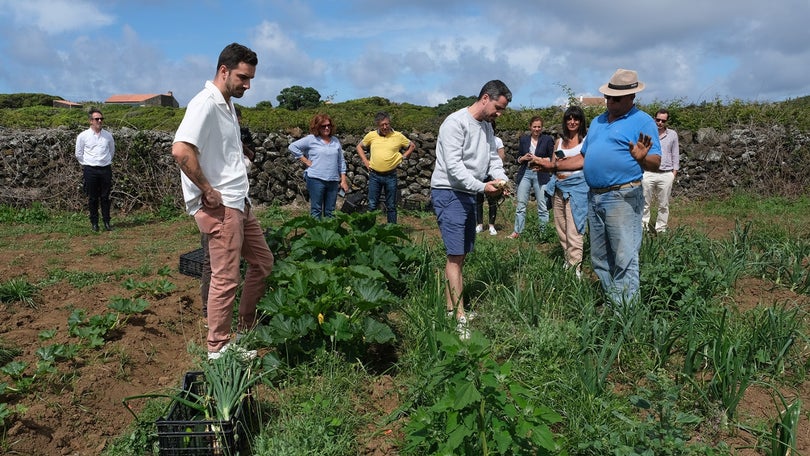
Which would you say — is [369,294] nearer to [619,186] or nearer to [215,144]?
[215,144]

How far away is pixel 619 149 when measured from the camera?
3.87m

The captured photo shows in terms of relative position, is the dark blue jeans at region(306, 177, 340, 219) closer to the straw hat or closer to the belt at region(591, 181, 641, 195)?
the belt at region(591, 181, 641, 195)

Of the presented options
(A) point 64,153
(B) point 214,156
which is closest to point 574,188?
(B) point 214,156

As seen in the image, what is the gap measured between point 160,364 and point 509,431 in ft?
8.12

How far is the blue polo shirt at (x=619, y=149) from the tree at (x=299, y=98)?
14.2m

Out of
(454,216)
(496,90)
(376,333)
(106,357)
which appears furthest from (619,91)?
(106,357)

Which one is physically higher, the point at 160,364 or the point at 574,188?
the point at 574,188

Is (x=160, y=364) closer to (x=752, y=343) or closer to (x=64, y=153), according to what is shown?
(x=752, y=343)

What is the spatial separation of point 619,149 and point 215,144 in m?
2.57

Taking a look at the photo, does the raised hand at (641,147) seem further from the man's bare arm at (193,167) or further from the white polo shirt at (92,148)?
the white polo shirt at (92,148)

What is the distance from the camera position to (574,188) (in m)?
5.42

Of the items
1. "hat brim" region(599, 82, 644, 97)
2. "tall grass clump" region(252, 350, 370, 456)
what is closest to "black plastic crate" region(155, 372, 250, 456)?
"tall grass clump" region(252, 350, 370, 456)

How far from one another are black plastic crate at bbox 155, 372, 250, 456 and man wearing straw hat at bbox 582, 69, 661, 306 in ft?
7.94

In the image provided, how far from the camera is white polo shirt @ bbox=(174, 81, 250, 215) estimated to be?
10.6 feet
